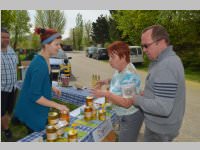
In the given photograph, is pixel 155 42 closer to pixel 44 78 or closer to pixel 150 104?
pixel 150 104

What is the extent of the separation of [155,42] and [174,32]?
17.4 metres

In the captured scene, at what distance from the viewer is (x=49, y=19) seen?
5191 centimetres

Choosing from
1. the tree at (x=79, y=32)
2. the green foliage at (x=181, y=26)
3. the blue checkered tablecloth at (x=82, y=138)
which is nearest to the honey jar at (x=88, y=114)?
the blue checkered tablecloth at (x=82, y=138)

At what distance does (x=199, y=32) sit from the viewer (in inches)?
682

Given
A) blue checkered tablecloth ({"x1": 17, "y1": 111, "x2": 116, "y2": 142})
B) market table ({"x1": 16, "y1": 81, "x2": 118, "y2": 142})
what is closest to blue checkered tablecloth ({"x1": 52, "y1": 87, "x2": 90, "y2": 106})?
market table ({"x1": 16, "y1": 81, "x2": 118, "y2": 142})

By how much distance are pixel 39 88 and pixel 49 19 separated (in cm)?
5143

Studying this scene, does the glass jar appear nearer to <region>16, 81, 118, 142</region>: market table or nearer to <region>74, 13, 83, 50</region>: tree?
<region>16, 81, 118, 142</region>: market table

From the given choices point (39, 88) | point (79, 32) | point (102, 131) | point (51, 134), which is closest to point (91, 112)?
point (102, 131)

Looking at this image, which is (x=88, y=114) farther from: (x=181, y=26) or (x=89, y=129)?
(x=181, y=26)

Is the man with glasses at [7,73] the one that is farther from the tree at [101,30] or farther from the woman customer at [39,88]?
the tree at [101,30]

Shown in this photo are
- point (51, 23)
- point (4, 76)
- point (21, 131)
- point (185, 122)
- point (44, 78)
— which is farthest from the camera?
point (51, 23)

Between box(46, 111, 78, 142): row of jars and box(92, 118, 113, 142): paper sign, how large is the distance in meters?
0.46

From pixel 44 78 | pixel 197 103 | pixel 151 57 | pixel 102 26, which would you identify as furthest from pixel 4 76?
pixel 102 26

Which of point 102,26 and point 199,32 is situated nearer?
point 199,32
